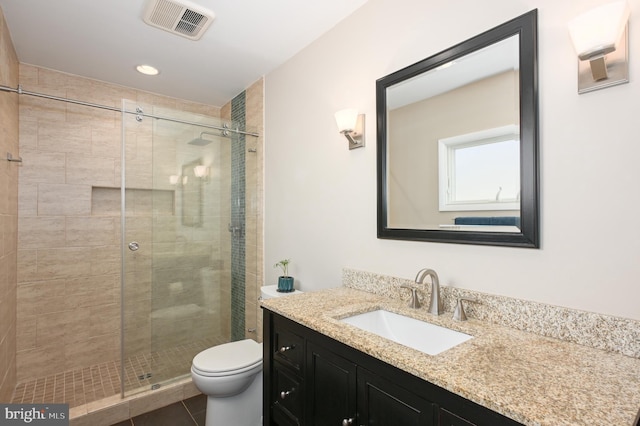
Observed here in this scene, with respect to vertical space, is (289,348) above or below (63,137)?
below

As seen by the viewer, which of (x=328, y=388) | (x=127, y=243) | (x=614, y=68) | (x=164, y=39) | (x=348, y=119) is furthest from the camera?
(x=127, y=243)

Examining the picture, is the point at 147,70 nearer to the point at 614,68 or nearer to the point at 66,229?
the point at 66,229

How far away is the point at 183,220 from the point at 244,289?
0.79 meters

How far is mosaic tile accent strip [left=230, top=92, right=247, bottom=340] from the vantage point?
2785mm

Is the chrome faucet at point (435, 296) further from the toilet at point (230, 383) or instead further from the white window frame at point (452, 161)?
the toilet at point (230, 383)

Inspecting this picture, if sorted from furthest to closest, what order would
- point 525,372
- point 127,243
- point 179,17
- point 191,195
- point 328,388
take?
point 191,195, point 127,243, point 179,17, point 328,388, point 525,372

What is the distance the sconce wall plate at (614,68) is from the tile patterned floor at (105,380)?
2.78 m

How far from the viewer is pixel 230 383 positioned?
188 cm

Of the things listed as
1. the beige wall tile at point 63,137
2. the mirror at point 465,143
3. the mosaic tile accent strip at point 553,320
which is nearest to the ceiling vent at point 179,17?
the mirror at point 465,143

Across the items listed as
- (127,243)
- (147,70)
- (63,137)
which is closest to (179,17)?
(147,70)

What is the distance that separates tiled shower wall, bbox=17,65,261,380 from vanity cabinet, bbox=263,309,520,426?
1.33 m

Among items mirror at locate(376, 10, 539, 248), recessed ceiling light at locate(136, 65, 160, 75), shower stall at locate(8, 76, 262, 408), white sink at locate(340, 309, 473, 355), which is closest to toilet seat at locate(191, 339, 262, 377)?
shower stall at locate(8, 76, 262, 408)

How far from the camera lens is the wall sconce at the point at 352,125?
1783 mm

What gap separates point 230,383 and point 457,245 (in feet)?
4.77
